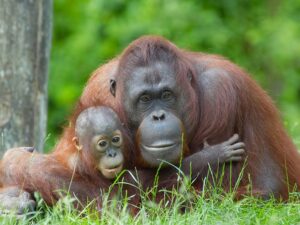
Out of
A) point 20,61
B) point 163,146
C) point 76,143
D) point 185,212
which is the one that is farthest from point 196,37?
point 185,212

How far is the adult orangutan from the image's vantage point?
5582 millimetres

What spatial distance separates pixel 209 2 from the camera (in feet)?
42.1

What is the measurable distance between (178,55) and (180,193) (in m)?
0.91

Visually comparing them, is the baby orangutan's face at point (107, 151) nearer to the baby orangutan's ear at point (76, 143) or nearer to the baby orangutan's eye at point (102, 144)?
the baby orangutan's eye at point (102, 144)

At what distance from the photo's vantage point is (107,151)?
568cm

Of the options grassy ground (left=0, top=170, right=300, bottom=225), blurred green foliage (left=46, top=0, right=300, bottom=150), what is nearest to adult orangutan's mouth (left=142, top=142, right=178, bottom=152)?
grassy ground (left=0, top=170, right=300, bottom=225)

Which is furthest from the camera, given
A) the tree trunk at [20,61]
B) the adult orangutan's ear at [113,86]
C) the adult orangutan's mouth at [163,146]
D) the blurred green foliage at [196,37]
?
the blurred green foliage at [196,37]

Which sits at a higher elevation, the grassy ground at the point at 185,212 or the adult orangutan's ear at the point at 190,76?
the adult orangutan's ear at the point at 190,76

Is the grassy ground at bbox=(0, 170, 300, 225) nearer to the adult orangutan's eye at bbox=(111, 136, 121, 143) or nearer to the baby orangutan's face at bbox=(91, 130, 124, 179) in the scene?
the baby orangutan's face at bbox=(91, 130, 124, 179)

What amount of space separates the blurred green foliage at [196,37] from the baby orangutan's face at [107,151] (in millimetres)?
6243

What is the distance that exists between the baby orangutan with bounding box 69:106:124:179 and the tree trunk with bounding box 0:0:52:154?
1.32 m

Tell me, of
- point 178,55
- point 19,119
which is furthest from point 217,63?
point 19,119

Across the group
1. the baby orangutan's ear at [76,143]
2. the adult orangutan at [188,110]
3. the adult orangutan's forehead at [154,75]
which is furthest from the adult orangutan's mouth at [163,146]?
the baby orangutan's ear at [76,143]

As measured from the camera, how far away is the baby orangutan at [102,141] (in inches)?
223
